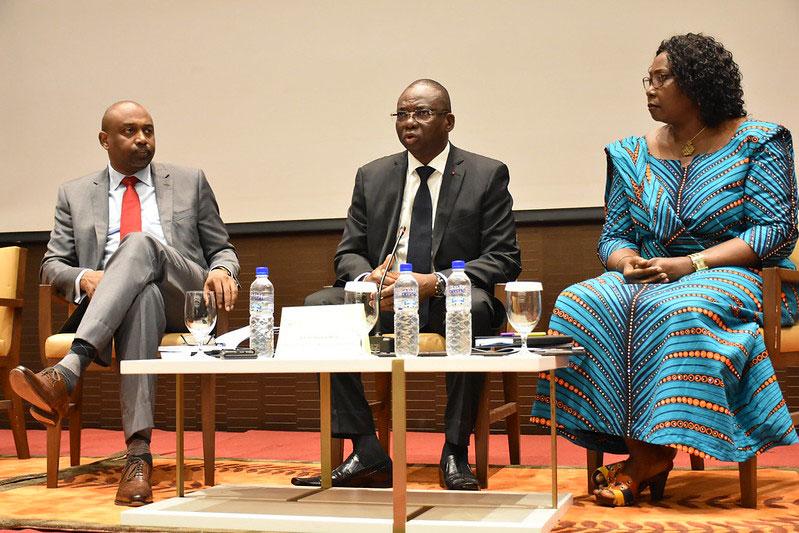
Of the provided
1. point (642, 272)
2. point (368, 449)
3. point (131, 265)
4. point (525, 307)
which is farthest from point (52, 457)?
point (642, 272)

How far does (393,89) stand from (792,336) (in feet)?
7.52

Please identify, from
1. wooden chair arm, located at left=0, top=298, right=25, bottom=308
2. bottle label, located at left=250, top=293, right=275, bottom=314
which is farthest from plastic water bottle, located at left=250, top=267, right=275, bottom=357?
wooden chair arm, located at left=0, top=298, right=25, bottom=308

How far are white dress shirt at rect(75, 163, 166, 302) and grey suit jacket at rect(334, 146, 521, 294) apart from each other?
691mm

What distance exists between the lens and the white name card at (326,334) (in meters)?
2.11

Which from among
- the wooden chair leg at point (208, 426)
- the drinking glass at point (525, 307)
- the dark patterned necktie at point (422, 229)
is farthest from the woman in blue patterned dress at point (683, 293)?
the wooden chair leg at point (208, 426)

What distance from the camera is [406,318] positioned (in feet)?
6.92

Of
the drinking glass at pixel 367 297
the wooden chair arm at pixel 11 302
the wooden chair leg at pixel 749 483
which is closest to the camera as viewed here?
the drinking glass at pixel 367 297

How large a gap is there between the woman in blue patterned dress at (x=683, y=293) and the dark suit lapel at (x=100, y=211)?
1620 millimetres

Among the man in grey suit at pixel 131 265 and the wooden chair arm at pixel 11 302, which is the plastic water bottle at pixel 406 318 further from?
the wooden chair arm at pixel 11 302

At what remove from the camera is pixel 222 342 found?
2383mm

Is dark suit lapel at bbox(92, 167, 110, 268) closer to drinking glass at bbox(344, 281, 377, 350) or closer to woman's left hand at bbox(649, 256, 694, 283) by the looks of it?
drinking glass at bbox(344, 281, 377, 350)

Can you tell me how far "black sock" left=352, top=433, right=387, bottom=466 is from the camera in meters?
2.69

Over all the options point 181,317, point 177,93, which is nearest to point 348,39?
point 177,93

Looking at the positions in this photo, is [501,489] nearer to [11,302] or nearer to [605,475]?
[605,475]
